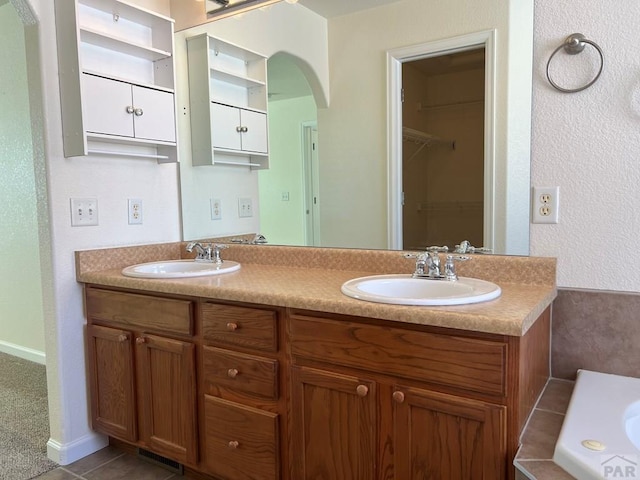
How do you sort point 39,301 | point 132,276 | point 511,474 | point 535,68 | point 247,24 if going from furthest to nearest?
1. point 39,301
2. point 247,24
3. point 132,276
4. point 535,68
5. point 511,474

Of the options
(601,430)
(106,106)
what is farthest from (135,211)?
(601,430)

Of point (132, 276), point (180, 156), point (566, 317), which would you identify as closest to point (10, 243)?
point (180, 156)

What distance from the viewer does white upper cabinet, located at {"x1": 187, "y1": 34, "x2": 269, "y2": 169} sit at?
220 centimetres

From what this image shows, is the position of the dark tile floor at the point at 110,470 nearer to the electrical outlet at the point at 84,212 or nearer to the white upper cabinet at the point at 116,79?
the electrical outlet at the point at 84,212

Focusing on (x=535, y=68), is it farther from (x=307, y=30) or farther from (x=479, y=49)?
(x=307, y=30)

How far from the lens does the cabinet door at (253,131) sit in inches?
86.3

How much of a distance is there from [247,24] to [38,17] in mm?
841

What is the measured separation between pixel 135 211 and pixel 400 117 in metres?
1.27

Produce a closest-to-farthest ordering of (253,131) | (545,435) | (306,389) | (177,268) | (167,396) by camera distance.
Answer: (545,435)
(306,389)
(167,396)
(177,268)
(253,131)

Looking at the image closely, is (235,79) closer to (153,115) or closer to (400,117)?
(153,115)

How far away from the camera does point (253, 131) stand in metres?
2.22

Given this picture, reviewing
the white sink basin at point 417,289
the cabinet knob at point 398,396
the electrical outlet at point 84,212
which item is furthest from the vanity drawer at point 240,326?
the electrical outlet at point 84,212

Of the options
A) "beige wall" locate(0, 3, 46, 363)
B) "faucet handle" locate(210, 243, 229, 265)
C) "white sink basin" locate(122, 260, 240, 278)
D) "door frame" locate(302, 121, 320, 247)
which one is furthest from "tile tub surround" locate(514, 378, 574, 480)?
"beige wall" locate(0, 3, 46, 363)

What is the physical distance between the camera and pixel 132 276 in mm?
1798
